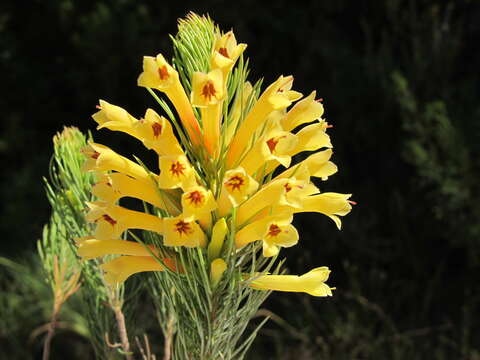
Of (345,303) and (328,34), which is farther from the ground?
(328,34)

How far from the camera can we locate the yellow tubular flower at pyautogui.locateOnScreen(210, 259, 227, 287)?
725 mm

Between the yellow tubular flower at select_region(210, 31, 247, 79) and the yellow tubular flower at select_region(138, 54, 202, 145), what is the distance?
6 centimetres

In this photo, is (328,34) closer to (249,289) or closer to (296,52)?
(296,52)

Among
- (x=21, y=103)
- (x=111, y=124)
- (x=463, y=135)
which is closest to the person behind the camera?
(x=111, y=124)

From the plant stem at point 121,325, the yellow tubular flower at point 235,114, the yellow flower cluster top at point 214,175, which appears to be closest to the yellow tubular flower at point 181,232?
the yellow flower cluster top at point 214,175

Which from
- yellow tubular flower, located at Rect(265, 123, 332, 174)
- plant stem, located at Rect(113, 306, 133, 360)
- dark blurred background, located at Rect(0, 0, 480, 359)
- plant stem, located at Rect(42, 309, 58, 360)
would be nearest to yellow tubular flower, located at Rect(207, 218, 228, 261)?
yellow tubular flower, located at Rect(265, 123, 332, 174)

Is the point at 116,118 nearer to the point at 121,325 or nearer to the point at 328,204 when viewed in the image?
the point at 328,204

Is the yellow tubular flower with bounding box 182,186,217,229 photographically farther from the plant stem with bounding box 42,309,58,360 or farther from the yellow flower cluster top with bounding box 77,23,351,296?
the plant stem with bounding box 42,309,58,360

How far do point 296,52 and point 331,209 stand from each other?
3055 mm

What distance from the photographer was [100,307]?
1.05 meters

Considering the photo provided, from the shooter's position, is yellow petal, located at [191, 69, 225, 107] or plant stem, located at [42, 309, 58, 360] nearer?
yellow petal, located at [191, 69, 225, 107]

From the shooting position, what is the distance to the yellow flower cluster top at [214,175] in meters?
0.70

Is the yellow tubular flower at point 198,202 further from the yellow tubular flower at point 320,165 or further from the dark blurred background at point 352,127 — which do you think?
the dark blurred background at point 352,127

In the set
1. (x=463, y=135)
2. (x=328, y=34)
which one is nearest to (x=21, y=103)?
(x=328, y=34)
